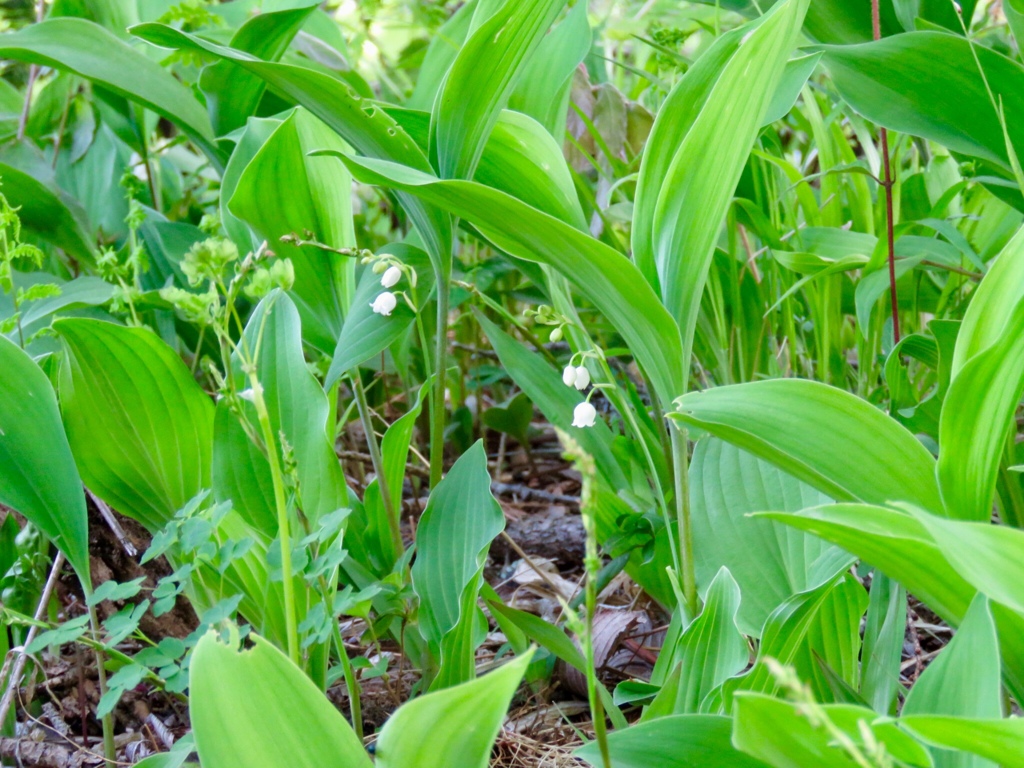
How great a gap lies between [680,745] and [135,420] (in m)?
0.70

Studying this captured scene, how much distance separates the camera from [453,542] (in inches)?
37.2

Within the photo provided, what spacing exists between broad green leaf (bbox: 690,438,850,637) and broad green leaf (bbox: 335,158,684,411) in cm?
19

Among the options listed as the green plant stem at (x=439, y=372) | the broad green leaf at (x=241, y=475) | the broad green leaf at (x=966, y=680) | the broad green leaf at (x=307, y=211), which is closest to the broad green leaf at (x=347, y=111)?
the green plant stem at (x=439, y=372)

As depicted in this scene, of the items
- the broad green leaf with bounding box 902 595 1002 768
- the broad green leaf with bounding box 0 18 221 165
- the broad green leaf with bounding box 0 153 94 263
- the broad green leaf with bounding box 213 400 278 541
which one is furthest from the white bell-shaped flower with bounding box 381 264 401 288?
the broad green leaf with bounding box 0 153 94 263

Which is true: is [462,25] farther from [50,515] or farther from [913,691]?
[913,691]

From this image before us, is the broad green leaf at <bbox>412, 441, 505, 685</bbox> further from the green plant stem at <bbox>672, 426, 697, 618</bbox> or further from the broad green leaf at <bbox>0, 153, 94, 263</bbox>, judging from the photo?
the broad green leaf at <bbox>0, 153, 94, 263</bbox>

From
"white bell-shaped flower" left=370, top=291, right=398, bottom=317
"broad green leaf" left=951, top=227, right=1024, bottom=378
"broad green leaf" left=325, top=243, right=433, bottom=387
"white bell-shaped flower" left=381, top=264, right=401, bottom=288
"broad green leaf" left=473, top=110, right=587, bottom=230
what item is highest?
"broad green leaf" left=473, top=110, right=587, bottom=230

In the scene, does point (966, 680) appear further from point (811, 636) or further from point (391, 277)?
point (391, 277)

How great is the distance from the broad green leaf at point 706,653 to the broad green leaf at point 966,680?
0.18 meters

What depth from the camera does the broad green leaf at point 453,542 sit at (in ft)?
2.89

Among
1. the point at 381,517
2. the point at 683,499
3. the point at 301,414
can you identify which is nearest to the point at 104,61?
the point at 301,414

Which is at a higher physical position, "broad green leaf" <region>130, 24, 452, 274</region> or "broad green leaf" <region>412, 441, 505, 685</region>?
"broad green leaf" <region>130, 24, 452, 274</region>

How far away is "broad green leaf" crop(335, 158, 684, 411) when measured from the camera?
2.24 ft

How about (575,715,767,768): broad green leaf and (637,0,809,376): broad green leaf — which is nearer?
(575,715,767,768): broad green leaf
